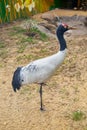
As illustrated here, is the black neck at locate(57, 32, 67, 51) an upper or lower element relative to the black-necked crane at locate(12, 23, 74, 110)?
upper

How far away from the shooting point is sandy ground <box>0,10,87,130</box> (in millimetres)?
5227

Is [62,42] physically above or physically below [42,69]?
above

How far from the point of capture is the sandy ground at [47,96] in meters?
5.23

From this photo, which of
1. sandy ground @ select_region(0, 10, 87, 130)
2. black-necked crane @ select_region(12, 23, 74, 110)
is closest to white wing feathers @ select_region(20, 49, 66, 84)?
black-necked crane @ select_region(12, 23, 74, 110)

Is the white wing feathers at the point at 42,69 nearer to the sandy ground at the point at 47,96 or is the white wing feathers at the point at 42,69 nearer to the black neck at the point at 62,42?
the black neck at the point at 62,42

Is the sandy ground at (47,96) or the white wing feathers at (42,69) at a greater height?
the white wing feathers at (42,69)

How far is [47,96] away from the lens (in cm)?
579

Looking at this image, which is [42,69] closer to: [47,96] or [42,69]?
[42,69]

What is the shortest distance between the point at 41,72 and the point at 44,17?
4.18 metres

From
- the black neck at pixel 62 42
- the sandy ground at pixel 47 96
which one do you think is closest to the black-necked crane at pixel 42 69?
the black neck at pixel 62 42

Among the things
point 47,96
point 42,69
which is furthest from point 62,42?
point 47,96

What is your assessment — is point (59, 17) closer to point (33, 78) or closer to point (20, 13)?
point (20, 13)

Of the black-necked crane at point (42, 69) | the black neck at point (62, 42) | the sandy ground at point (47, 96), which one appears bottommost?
the sandy ground at point (47, 96)

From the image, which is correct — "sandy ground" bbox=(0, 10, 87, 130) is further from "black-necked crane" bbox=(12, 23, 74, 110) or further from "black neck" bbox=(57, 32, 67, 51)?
"black neck" bbox=(57, 32, 67, 51)
